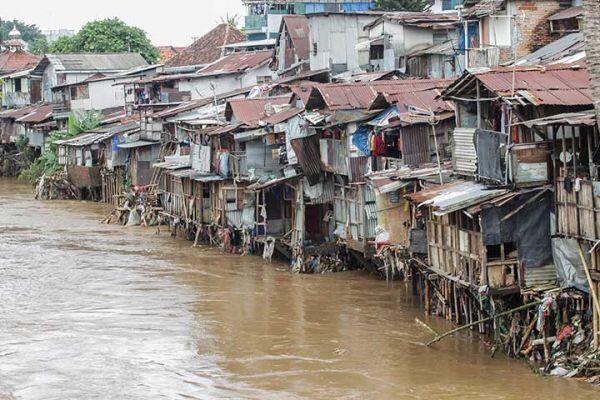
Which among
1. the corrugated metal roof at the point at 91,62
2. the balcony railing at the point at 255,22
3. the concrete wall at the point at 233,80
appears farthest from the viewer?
the corrugated metal roof at the point at 91,62

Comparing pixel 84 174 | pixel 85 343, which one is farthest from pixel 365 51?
pixel 85 343

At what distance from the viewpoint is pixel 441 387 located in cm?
1819

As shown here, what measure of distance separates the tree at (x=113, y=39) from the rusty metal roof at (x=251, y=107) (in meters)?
35.6

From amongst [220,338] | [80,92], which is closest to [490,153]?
[220,338]

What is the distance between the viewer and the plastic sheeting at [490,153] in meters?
19.8

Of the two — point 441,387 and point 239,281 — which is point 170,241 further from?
point 441,387

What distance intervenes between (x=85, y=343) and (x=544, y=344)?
9034 millimetres

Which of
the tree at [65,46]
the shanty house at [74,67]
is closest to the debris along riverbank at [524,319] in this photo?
the shanty house at [74,67]

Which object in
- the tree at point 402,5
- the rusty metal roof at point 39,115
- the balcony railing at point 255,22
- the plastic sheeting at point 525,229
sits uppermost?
the balcony railing at point 255,22

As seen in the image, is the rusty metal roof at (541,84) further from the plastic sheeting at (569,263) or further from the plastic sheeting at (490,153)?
the plastic sheeting at (569,263)

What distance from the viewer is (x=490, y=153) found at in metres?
20.2

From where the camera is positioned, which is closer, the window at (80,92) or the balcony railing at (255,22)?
the window at (80,92)

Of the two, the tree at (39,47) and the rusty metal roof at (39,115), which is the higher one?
the tree at (39,47)

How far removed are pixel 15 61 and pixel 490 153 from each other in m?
60.0
